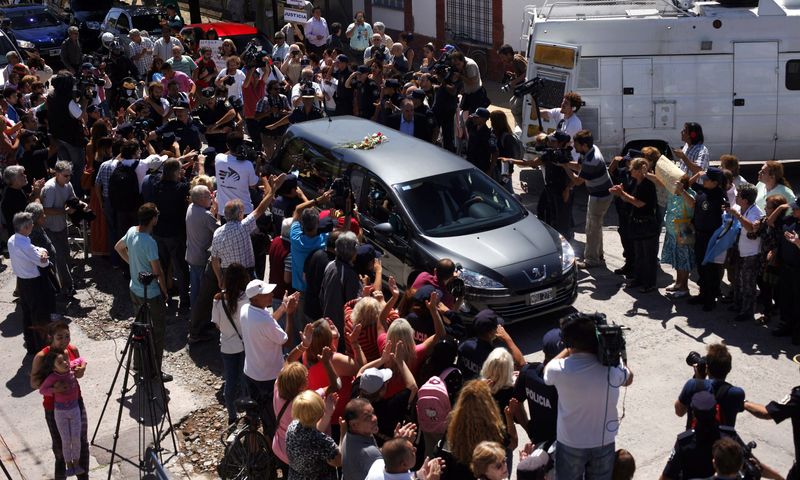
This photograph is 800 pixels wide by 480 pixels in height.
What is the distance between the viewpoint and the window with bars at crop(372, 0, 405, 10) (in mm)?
26805

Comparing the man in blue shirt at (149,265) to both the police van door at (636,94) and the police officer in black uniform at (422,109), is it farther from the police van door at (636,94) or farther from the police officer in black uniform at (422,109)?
the police van door at (636,94)

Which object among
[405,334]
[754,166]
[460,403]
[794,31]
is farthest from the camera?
[754,166]

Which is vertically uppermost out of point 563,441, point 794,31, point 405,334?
point 794,31

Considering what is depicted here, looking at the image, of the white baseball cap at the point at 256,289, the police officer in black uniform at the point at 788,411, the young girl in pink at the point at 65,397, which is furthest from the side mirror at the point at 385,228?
the police officer in black uniform at the point at 788,411

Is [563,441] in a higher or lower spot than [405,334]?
lower

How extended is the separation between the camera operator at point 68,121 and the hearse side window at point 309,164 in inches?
135

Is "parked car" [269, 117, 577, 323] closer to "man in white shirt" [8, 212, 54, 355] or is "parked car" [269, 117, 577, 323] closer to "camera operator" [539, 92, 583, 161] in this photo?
"camera operator" [539, 92, 583, 161]

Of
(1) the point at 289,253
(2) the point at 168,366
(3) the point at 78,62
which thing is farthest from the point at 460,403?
(3) the point at 78,62

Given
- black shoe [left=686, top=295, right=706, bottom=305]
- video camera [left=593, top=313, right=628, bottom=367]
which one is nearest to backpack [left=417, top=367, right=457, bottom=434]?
video camera [left=593, top=313, right=628, bottom=367]

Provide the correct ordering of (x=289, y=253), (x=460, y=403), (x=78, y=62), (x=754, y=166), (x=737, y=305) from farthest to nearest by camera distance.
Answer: (x=78, y=62), (x=754, y=166), (x=737, y=305), (x=289, y=253), (x=460, y=403)

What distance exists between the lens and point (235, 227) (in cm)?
991

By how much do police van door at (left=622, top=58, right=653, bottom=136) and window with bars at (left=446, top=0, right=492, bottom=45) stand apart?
9.61 metres

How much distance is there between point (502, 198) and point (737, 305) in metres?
2.79

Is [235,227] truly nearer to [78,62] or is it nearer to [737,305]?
[737,305]
